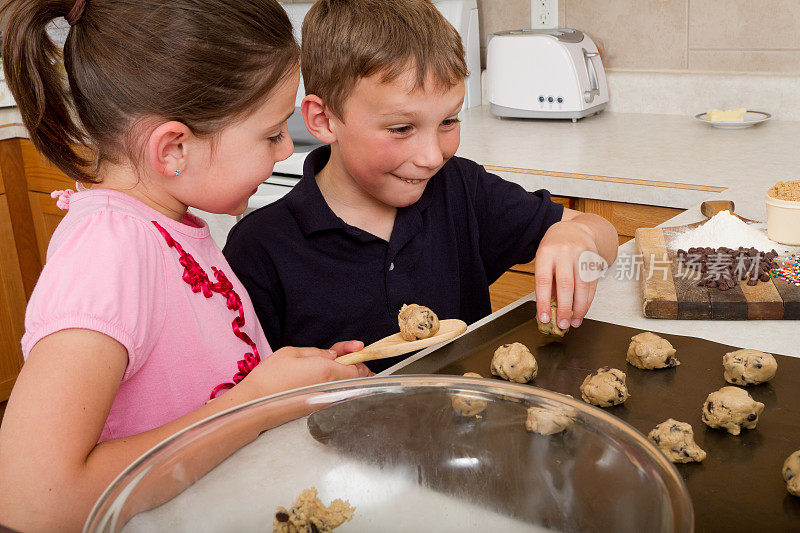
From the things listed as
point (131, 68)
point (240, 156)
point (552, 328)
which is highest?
point (131, 68)

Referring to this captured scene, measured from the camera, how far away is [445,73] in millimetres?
1043

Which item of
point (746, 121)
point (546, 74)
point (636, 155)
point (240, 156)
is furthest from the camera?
point (546, 74)

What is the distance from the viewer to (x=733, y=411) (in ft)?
2.19

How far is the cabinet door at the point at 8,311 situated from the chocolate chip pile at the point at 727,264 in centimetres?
→ 219

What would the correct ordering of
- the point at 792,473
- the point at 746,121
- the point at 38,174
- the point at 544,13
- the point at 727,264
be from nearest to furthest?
the point at 792,473, the point at 727,264, the point at 746,121, the point at 544,13, the point at 38,174

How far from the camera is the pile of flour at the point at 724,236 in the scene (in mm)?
1110

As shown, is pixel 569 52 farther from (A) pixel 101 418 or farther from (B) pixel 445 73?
(A) pixel 101 418

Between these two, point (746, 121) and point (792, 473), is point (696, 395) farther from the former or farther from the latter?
point (746, 121)

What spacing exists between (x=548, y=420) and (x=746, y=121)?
167 centimetres

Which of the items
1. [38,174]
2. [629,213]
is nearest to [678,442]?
[629,213]

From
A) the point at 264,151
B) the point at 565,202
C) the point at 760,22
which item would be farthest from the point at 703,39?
the point at 264,151

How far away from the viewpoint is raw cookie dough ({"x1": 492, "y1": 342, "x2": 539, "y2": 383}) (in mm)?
785

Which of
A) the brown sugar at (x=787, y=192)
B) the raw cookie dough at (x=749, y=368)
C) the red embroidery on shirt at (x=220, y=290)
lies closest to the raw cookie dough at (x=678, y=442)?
the raw cookie dough at (x=749, y=368)

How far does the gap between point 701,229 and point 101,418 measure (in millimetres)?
888
